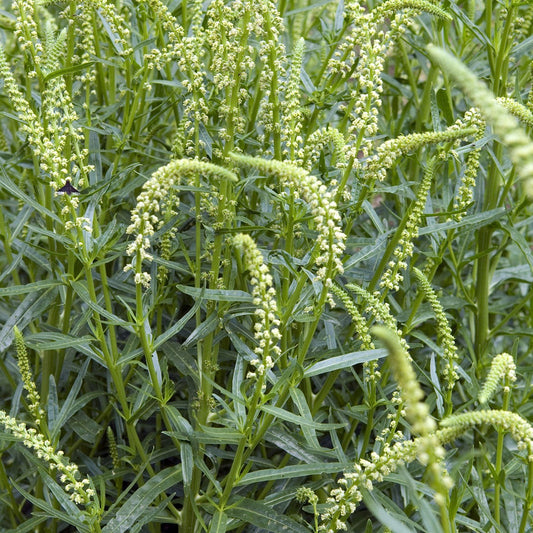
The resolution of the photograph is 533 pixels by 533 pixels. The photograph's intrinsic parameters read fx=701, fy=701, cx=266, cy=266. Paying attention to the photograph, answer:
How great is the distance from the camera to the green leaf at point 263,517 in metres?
2.27

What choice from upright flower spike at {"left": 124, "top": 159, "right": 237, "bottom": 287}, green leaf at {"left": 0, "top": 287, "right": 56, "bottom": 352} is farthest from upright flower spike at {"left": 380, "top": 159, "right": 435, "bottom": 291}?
green leaf at {"left": 0, "top": 287, "right": 56, "bottom": 352}

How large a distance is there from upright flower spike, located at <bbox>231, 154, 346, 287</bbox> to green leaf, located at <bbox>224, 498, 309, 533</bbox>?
851 millimetres

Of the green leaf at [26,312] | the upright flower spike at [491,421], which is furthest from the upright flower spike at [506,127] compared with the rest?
the green leaf at [26,312]

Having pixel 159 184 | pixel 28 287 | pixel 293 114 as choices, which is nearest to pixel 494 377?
pixel 159 184

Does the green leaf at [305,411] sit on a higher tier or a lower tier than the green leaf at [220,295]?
lower

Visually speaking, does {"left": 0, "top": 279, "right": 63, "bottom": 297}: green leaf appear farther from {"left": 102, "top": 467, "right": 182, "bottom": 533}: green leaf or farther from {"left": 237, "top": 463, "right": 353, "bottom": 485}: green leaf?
{"left": 237, "top": 463, "right": 353, "bottom": 485}: green leaf

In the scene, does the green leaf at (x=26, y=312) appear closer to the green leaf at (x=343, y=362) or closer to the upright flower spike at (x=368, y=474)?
the green leaf at (x=343, y=362)

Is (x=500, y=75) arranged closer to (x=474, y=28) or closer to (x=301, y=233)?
(x=474, y=28)

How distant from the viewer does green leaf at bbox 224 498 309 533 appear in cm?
227

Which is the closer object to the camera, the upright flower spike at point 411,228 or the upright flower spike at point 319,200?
the upright flower spike at point 319,200

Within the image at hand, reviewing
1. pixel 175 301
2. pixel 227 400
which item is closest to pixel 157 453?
pixel 227 400

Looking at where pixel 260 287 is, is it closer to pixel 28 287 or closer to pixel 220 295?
pixel 220 295

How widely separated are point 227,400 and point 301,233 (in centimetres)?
66

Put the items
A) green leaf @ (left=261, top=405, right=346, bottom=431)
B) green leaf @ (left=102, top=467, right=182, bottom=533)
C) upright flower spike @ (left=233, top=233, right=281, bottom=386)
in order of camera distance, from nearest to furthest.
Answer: upright flower spike @ (left=233, top=233, right=281, bottom=386)
green leaf @ (left=261, top=405, right=346, bottom=431)
green leaf @ (left=102, top=467, right=182, bottom=533)
